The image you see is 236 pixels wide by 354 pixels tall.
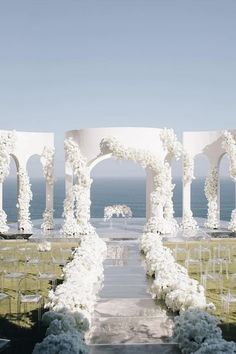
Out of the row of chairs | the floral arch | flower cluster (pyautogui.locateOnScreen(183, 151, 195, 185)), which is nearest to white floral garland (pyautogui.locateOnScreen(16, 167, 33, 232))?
the floral arch

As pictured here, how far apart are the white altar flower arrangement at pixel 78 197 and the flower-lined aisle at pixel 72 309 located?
731cm

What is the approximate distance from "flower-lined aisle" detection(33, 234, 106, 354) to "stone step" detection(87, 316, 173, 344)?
0.79ft

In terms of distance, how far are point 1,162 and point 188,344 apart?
15.2 meters

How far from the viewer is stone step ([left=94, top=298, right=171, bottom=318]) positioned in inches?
408

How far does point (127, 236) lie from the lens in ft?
67.8

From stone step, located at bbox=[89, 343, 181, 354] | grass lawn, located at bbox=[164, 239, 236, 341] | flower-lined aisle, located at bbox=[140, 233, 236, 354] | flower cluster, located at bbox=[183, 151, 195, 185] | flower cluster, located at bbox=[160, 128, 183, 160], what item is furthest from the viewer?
flower cluster, located at bbox=[183, 151, 195, 185]

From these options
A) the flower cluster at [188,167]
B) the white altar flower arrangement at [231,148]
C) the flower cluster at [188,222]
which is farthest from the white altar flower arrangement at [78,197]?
the white altar flower arrangement at [231,148]

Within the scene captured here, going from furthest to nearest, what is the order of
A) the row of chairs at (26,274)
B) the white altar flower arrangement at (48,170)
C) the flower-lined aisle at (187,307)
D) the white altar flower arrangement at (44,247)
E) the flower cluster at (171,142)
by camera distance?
the white altar flower arrangement at (48,170)
the flower cluster at (171,142)
the white altar flower arrangement at (44,247)
the row of chairs at (26,274)
the flower-lined aisle at (187,307)

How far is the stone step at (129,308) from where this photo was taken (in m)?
10.4

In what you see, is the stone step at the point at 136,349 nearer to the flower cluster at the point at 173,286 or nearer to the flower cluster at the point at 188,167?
the flower cluster at the point at 173,286

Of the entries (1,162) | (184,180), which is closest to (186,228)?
(184,180)

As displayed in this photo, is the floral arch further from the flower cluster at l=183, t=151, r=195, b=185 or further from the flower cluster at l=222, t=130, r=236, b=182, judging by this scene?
the flower cluster at l=222, t=130, r=236, b=182

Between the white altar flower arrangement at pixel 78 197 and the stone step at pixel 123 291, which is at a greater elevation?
the white altar flower arrangement at pixel 78 197

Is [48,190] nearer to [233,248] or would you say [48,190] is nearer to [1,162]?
[1,162]
